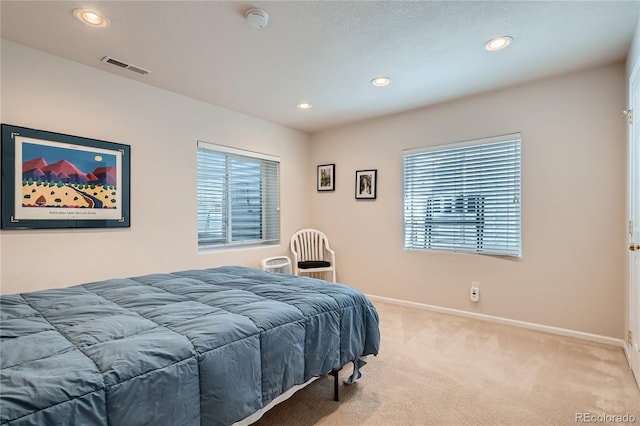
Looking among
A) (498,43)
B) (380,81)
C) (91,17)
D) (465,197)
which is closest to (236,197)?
(380,81)

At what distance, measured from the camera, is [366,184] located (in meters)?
4.43

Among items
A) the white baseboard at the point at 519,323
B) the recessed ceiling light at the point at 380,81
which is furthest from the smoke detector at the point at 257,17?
the white baseboard at the point at 519,323

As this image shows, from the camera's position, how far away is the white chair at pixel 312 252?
441 cm

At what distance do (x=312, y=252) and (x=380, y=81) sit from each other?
258cm

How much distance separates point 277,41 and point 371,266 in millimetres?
2979

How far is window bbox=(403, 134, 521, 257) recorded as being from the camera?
334 centimetres

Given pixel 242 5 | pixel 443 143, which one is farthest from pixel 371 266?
pixel 242 5

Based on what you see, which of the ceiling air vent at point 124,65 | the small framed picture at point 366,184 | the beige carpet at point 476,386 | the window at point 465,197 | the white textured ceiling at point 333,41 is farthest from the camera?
the small framed picture at point 366,184

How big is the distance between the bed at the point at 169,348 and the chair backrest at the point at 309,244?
249cm

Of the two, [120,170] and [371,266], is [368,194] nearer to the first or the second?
[371,266]

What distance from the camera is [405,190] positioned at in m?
4.12

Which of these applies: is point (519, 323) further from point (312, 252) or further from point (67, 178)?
point (67, 178)

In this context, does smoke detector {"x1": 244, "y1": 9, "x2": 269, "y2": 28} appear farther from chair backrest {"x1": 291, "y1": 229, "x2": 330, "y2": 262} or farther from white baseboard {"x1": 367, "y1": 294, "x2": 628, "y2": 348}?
white baseboard {"x1": 367, "y1": 294, "x2": 628, "y2": 348}

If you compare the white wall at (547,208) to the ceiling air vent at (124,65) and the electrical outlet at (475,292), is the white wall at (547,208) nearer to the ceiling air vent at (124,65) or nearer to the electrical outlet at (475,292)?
the electrical outlet at (475,292)
